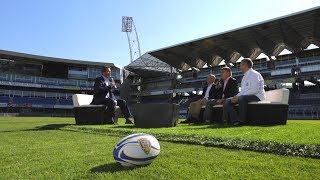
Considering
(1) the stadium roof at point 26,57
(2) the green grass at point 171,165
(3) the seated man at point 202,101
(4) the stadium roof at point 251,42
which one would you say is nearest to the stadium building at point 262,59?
(4) the stadium roof at point 251,42

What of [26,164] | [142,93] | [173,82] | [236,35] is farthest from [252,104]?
[142,93]

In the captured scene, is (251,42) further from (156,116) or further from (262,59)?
(156,116)

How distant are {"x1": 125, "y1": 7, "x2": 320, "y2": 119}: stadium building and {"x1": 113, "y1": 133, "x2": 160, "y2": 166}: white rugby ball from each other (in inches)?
1509

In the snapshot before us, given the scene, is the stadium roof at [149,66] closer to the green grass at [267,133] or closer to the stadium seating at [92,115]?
the stadium seating at [92,115]

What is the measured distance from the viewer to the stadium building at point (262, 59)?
4194 cm

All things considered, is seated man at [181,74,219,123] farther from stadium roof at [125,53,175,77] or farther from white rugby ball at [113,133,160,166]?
stadium roof at [125,53,175,77]

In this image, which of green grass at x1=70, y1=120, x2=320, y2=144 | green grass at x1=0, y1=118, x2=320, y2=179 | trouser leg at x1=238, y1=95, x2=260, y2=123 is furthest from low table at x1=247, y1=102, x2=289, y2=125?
green grass at x1=0, y1=118, x2=320, y2=179

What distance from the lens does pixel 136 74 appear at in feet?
245

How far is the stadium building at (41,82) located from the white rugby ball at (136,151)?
56.0 m

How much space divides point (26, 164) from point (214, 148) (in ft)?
7.68

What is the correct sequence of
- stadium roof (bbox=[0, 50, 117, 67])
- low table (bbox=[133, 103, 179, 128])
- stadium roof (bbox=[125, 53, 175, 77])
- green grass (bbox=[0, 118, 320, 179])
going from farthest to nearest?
stadium roof (bbox=[125, 53, 175, 77])
stadium roof (bbox=[0, 50, 117, 67])
low table (bbox=[133, 103, 179, 128])
green grass (bbox=[0, 118, 320, 179])

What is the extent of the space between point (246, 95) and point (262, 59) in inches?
1863

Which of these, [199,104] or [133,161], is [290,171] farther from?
[199,104]

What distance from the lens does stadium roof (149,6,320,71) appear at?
135ft
